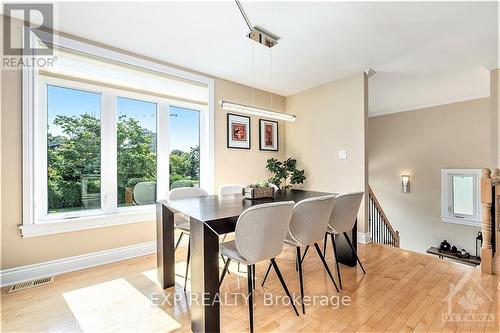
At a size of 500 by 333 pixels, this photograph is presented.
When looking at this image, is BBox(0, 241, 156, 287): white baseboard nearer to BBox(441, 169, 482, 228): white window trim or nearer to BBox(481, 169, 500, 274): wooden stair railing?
BBox(481, 169, 500, 274): wooden stair railing

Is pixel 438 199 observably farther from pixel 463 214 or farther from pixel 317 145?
pixel 317 145

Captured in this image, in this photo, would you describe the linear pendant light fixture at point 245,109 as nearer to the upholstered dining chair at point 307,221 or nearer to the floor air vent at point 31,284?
the upholstered dining chair at point 307,221

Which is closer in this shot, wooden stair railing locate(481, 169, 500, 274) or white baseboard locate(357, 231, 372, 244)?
wooden stair railing locate(481, 169, 500, 274)

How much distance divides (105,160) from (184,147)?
1038mm

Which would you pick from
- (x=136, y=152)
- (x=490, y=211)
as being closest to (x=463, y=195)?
(x=490, y=211)

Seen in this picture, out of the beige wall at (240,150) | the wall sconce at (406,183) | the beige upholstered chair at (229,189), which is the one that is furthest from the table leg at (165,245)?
the wall sconce at (406,183)

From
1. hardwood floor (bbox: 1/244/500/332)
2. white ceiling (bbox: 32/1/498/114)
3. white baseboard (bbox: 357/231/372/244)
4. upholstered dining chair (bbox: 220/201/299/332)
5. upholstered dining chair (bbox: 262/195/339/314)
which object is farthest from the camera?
white baseboard (bbox: 357/231/372/244)

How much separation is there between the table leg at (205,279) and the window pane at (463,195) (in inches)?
214

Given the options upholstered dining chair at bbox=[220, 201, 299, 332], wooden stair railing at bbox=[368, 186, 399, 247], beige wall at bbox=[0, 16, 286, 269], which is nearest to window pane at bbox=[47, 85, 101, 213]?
beige wall at bbox=[0, 16, 286, 269]

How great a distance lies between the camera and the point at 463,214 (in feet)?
15.4

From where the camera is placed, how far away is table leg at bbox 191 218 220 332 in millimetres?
1470

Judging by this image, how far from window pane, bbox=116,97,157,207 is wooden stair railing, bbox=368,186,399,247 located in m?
3.39

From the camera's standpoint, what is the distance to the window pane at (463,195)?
463cm

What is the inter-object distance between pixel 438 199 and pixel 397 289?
3.95 metres
